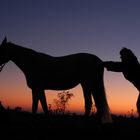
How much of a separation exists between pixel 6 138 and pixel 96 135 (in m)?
2.14

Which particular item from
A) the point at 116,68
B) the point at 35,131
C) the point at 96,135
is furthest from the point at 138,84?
the point at 35,131

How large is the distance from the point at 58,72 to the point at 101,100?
6.42 ft

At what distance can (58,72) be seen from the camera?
12.8m

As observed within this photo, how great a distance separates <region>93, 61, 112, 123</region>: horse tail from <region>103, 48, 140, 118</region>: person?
2028mm

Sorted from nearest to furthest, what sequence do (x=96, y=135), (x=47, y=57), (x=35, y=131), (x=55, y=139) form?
(x=55, y=139), (x=96, y=135), (x=35, y=131), (x=47, y=57)

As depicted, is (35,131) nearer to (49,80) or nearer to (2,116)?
(2,116)

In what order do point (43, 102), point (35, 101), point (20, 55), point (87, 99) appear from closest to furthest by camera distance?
point (35, 101)
point (43, 102)
point (87, 99)
point (20, 55)

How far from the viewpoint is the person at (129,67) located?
31.7ft

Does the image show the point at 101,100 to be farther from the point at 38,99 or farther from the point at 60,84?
the point at 38,99

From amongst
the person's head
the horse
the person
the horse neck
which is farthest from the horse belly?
the person's head

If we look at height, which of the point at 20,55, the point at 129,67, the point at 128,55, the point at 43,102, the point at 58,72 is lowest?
the point at 43,102

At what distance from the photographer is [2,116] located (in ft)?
31.8

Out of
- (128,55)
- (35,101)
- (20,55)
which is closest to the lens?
(128,55)

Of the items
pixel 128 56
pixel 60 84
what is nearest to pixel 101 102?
pixel 60 84
